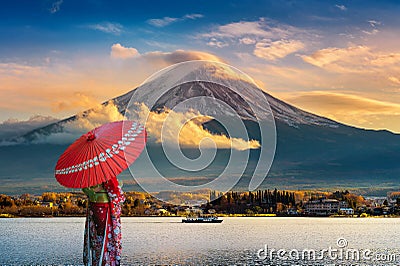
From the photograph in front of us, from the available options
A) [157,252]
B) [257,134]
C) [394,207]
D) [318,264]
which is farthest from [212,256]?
[257,134]

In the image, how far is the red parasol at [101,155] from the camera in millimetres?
7324

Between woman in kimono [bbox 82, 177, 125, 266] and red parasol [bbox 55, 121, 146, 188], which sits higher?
red parasol [bbox 55, 121, 146, 188]

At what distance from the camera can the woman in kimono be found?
752cm

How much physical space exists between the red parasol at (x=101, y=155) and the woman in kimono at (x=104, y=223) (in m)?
0.22

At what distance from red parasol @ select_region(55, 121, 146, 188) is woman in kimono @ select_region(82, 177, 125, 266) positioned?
22cm

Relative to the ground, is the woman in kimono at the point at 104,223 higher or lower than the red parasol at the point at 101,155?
lower

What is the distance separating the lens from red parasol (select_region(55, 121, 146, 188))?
7324 mm

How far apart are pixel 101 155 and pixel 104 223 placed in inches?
32.6

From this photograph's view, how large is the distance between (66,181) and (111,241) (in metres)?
0.90

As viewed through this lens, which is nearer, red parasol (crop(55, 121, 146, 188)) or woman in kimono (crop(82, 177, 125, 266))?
red parasol (crop(55, 121, 146, 188))

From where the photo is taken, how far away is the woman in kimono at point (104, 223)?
24.7ft

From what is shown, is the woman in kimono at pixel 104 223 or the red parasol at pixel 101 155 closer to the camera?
the red parasol at pixel 101 155

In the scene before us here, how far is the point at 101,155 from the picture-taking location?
7410 mm

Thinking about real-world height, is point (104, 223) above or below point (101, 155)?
below
